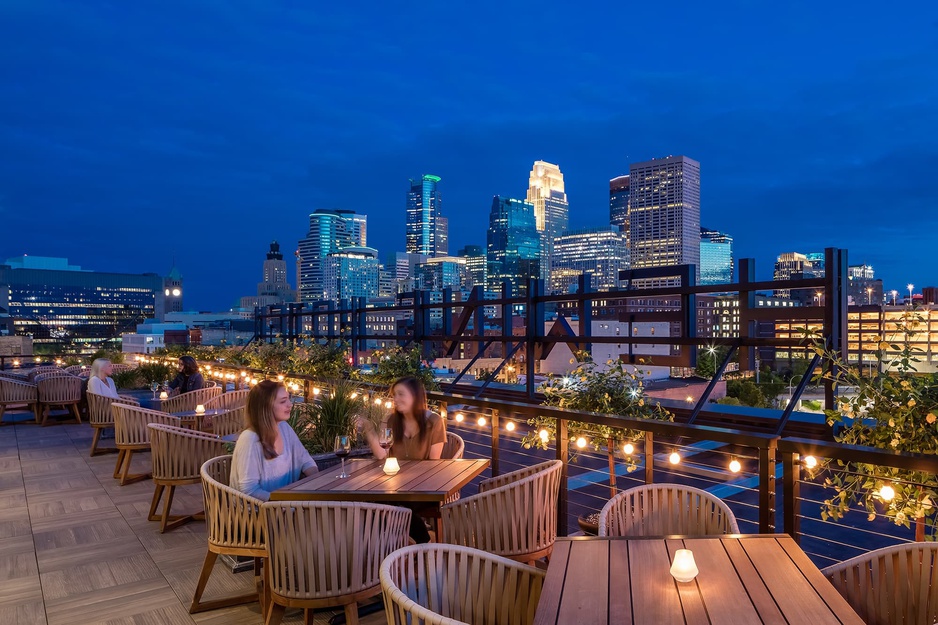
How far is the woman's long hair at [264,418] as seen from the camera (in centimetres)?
335

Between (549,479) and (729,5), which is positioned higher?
(729,5)

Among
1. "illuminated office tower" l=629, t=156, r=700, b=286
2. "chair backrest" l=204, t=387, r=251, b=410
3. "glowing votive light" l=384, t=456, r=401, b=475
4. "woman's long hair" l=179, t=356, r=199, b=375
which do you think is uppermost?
"illuminated office tower" l=629, t=156, r=700, b=286

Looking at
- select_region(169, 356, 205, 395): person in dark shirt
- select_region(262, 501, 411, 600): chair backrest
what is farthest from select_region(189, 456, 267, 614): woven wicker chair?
select_region(169, 356, 205, 395): person in dark shirt

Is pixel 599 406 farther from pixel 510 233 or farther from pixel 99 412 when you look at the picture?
pixel 510 233

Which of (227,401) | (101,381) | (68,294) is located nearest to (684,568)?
(227,401)

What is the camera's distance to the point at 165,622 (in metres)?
3.00

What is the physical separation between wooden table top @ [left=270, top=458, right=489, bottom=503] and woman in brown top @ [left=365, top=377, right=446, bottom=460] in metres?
0.21

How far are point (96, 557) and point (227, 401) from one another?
119 inches

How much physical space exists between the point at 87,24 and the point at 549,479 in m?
55.9

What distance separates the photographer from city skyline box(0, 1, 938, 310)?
205ft

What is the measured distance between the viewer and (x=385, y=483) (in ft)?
10.4

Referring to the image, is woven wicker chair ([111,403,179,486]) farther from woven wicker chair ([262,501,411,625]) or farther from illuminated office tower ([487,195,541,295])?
illuminated office tower ([487,195,541,295])

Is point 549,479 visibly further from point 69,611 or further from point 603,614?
point 69,611

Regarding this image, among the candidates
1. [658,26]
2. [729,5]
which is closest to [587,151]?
[658,26]
